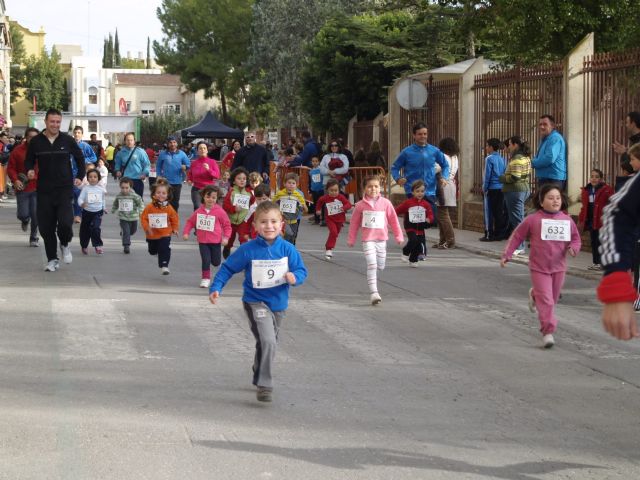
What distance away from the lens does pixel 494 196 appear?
19.8 meters

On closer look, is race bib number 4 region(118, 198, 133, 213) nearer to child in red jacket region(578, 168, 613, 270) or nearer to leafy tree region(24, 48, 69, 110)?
child in red jacket region(578, 168, 613, 270)

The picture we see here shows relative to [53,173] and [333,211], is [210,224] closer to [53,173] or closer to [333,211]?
[53,173]

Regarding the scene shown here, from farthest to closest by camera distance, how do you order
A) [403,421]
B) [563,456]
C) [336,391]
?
[336,391], [403,421], [563,456]

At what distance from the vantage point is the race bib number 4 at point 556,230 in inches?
388

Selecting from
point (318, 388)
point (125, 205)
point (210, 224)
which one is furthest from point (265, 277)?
point (125, 205)

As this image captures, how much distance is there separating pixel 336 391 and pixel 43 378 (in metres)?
1.98

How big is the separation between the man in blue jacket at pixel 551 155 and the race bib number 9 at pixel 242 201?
395 centimetres

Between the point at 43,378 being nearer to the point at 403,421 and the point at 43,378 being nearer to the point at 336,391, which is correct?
the point at 336,391

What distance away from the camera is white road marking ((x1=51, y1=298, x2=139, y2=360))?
9.06 m

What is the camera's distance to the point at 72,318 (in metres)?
11.0

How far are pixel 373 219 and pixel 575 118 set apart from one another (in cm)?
640

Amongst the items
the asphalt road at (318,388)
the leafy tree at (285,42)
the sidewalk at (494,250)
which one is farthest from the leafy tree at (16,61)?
the asphalt road at (318,388)

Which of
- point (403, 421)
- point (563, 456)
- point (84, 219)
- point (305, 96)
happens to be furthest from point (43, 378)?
point (305, 96)

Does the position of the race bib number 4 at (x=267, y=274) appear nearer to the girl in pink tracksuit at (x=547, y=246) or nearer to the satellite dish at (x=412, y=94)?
the girl in pink tracksuit at (x=547, y=246)
